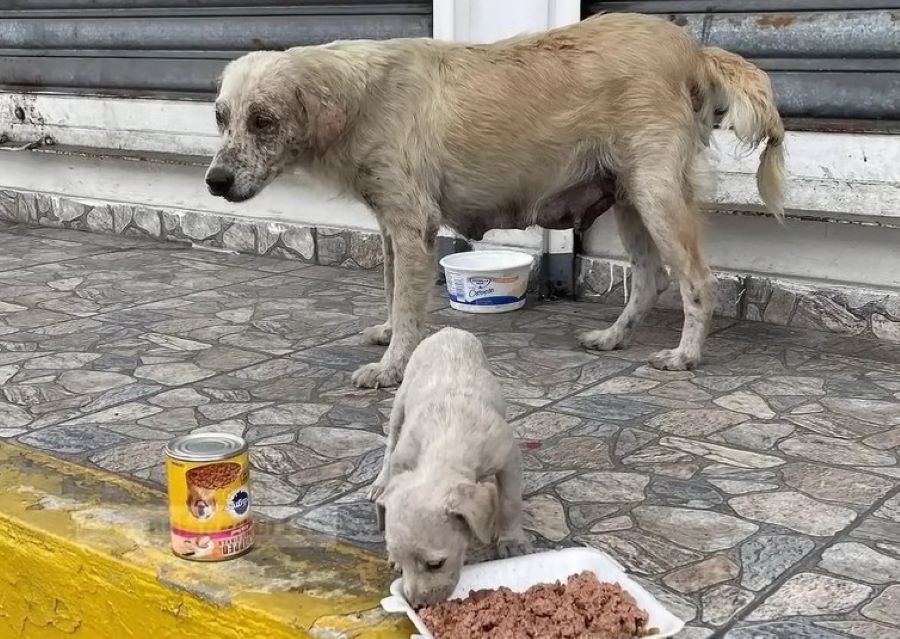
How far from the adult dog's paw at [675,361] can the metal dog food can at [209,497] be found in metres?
2.19

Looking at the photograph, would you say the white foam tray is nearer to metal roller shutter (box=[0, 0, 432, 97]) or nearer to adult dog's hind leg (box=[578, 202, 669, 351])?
adult dog's hind leg (box=[578, 202, 669, 351])

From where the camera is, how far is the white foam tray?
2482 mm

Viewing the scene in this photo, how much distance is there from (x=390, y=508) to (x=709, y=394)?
2.05 meters

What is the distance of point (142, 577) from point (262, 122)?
6.56ft

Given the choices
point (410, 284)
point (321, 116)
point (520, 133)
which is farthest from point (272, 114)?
point (520, 133)

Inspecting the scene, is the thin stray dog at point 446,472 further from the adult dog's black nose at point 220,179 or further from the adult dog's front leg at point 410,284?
the adult dog's black nose at point 220,179

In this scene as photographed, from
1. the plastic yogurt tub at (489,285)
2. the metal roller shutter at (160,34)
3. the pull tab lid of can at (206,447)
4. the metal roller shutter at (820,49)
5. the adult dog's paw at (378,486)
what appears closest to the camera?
the pull tab lid of can at (206,447)

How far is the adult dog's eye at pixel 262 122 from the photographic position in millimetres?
4180

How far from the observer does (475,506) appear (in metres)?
2.42

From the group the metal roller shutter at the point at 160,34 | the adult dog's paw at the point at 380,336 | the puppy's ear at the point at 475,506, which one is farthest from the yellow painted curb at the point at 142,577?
the metal roller shutter at the point at 160,34

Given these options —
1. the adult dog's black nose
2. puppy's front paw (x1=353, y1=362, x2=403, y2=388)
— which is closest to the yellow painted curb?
puppy's front paw (x1=353, y1=362, x2=403, y2=388)

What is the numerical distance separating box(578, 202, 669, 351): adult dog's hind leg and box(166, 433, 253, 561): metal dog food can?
237cm

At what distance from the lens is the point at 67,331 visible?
205 inches

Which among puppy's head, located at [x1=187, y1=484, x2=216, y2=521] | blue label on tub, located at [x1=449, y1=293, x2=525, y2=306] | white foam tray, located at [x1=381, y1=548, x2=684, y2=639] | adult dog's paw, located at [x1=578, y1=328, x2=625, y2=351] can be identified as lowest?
blue label on tub, located at [x1=449, y1=293, x2=525, y2=306]
